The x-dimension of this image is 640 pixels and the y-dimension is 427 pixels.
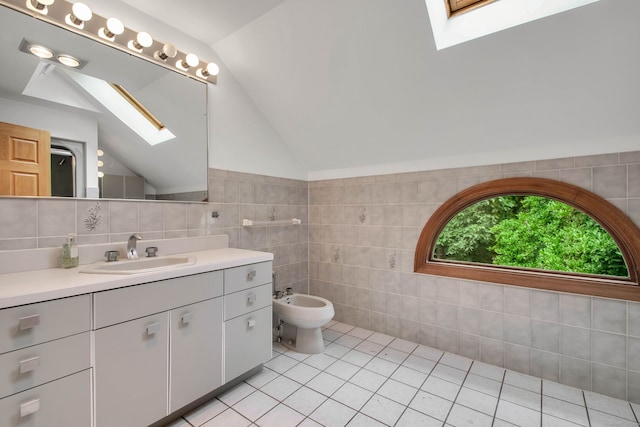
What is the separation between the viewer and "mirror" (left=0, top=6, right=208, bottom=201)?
4.91 ft

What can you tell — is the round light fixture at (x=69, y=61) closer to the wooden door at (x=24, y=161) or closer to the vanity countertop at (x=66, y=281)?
the wooden door at (x=24, y=161)

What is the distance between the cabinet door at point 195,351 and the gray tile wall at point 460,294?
5.06 ft

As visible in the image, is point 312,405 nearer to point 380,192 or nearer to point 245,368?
point 245,368

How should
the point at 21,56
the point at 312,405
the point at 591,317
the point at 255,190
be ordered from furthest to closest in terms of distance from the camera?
the point at 255,190 < the point at 591,317 < the point at 312,405 < the point at 21,56

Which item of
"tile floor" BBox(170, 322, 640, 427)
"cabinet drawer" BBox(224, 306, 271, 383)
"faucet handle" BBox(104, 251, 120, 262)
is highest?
"faucet handle" BBox(104, 251, 120, 262)

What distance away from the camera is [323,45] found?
198cm

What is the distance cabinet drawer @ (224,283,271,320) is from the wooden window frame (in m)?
1.33

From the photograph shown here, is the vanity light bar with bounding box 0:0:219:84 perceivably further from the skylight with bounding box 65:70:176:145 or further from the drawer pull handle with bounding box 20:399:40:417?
the drawer pull handle with bounding box 20:399:40:417

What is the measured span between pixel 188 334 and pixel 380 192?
1.93 meters

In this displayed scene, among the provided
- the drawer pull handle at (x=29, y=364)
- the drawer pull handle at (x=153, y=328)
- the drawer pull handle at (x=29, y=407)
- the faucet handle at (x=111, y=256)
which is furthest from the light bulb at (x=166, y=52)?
the drawer pull handle at (x=29, y=407)

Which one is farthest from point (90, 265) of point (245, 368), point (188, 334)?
point (245, 368)

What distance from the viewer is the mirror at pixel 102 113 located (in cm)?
150

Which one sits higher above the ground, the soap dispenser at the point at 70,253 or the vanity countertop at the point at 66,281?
the soap dispenser at the point at 70,253

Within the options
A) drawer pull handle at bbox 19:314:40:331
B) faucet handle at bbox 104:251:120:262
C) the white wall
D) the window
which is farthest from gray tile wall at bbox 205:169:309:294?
the window
